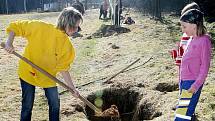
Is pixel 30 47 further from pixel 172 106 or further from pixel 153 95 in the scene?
pixel 153 95

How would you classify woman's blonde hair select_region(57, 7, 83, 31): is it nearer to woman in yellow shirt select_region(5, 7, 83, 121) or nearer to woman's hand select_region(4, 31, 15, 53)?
woman in yellow shirt select_region(5, 7, 83, 121)

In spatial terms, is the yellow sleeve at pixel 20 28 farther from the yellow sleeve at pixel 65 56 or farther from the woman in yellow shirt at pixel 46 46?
the yellow sleeve at pixel 65 56

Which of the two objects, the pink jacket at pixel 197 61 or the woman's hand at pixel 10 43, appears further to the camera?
the woman's hand at pixel 10 43

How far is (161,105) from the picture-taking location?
20.9ft

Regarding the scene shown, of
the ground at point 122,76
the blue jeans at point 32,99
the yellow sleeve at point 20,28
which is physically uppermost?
the yellow sleeve at point 20,28

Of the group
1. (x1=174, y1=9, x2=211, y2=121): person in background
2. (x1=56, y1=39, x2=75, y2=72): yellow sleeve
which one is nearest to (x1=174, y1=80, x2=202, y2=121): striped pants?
(x1=174, y1=9, x2=211, y2=121): person in background

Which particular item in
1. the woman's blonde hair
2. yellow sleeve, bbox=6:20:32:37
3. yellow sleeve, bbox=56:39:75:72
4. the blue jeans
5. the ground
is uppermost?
the woman's blonde hair

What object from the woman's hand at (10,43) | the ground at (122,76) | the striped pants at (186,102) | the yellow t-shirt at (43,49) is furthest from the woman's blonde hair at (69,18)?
the ground at (122,76)

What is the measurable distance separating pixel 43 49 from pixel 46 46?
5 cm

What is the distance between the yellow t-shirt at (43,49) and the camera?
450 cm

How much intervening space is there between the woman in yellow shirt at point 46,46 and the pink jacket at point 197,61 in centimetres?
124

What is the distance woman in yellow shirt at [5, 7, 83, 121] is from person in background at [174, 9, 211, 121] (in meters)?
1.20

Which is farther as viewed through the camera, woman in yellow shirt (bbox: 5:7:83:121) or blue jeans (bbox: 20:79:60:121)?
blue jeans (bbox: 20:79:60:121)

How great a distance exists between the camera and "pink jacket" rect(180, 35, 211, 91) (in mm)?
4086
